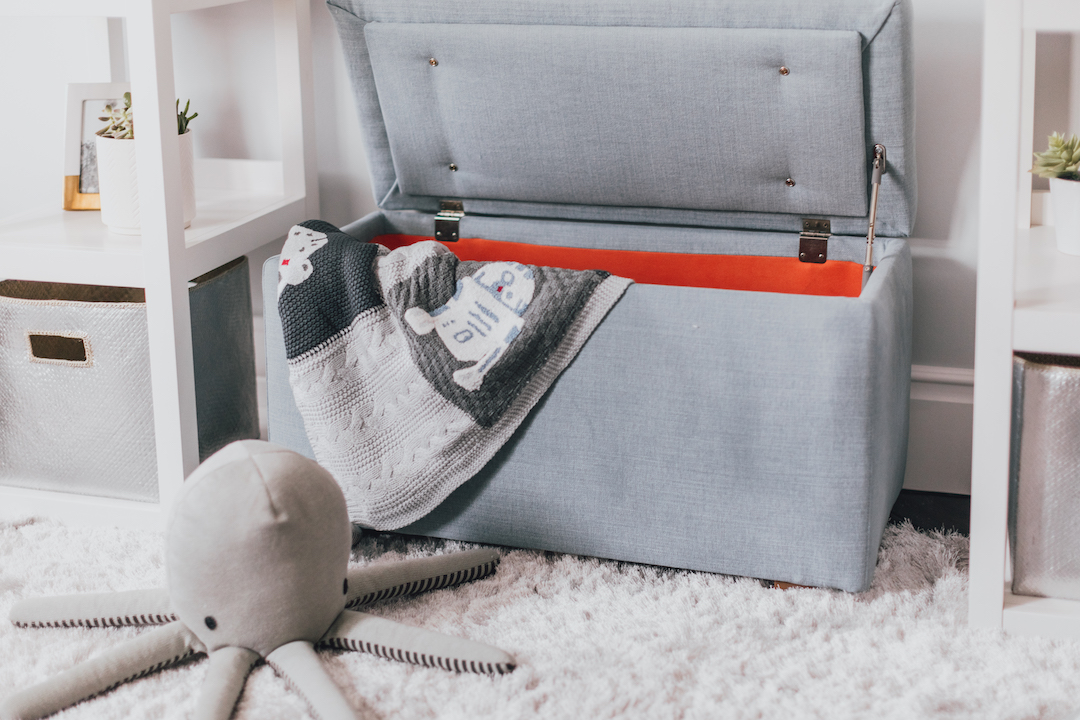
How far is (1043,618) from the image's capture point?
3.88 feet

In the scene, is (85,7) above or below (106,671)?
above

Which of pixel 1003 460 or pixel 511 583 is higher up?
pixel 1003 460

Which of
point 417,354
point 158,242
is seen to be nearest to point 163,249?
point 158,242

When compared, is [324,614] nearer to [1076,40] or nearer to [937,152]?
[937,152]

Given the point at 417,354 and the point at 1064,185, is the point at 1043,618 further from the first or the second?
the point at 417,354

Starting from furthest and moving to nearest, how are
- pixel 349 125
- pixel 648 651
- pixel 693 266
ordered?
pixel 349 125, pixel 693 266, pixel 648 651

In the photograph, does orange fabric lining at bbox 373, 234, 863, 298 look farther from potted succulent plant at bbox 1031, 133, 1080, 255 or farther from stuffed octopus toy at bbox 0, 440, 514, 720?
stuffed octopus toy at bbox 0, 440, 514, 720

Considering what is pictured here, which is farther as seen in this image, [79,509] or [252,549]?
[79,509]

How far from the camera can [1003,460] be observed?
1174mm

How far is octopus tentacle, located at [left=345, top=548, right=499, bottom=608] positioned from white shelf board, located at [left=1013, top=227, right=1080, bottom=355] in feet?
2.21

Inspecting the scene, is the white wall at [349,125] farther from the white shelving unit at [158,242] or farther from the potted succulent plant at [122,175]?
the potted succulent plant at [122,175]

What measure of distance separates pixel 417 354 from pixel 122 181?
0.56 meters

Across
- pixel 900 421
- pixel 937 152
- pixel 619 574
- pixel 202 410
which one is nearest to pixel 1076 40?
pixel 937 152

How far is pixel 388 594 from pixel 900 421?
29.1 inches
